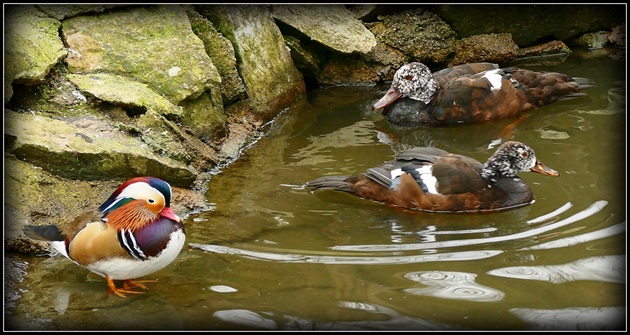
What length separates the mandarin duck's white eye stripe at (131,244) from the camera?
4.50 metres

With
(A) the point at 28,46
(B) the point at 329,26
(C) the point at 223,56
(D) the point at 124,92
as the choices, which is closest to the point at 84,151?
(D) the point at 124,92

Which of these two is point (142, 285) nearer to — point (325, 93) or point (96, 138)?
point (96, 138)

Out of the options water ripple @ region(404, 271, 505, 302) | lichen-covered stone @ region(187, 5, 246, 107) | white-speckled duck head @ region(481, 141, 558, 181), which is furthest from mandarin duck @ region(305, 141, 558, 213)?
lichen-covered stone @ region(187, 5, 246, 107)

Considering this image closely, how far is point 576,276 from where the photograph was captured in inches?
186

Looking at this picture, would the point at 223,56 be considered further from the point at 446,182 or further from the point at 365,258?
the point at 365,258

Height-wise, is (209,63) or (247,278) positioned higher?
(209,63)

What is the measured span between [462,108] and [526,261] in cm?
288

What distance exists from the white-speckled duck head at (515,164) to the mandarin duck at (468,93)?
1644 millimetres

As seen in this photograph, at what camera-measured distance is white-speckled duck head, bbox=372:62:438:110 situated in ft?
25.4

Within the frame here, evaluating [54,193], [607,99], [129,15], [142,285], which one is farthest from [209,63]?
[607,99]

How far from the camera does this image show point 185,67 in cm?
682

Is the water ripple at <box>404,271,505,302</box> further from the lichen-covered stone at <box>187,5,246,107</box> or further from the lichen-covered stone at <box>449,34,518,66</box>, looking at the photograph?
the lichen-covered stone at <box>449,34,518,66</box>

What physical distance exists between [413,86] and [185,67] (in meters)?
2.23

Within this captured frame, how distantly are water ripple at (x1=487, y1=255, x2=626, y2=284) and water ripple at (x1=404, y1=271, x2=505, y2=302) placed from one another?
193 millimetres
